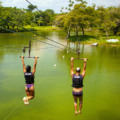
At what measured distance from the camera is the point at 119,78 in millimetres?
17031

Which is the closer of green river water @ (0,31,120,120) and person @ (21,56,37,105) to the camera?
person @ (21,56,37,105)

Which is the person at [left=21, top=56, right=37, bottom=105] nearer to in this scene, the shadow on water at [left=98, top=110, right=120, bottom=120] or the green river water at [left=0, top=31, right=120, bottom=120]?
A: the green river water at [left=0, top=31, right=120, bottom=120]

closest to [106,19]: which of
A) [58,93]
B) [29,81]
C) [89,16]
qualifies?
[89,16]

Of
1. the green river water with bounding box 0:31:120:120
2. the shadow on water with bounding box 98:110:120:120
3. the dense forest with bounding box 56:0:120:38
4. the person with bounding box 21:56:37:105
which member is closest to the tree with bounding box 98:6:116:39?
the dense forest with bounding box 56:0:120:38

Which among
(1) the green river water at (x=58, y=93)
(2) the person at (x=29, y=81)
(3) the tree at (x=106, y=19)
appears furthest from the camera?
(3) the tree at (x=106, y=19)

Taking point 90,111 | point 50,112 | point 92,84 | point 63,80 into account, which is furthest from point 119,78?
point 50,112

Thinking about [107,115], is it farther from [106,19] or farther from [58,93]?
[106,19]

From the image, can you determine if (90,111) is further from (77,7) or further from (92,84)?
(77,7)

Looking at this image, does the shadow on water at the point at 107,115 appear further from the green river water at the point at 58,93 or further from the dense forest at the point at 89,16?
the dense forest at the point at 89,16

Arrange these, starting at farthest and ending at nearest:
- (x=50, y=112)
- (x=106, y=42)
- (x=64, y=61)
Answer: (x=106, y=42) < (x=64, y=61) < (x=50, y=112)

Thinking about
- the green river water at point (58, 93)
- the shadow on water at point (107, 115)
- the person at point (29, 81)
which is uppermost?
the person at point (29, 81)

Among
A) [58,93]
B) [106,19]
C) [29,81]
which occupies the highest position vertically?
[106,19]

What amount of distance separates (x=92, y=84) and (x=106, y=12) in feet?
99.6

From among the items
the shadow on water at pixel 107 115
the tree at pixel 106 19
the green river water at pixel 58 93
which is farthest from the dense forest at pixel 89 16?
the shadow on water at pixel 107 115
